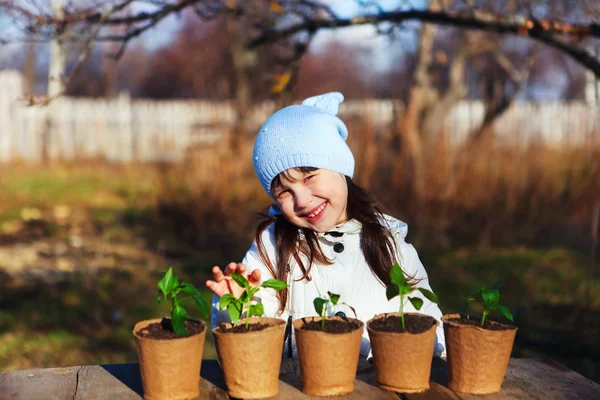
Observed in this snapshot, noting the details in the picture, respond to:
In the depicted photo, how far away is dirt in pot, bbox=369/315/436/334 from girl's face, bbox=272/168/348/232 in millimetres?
493

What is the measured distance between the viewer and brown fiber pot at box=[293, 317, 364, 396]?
122 cm

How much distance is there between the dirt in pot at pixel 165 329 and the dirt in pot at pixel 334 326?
201mm

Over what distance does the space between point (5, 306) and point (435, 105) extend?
6.32 meters

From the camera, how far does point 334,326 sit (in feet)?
4.22

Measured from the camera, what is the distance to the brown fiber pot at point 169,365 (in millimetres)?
1174

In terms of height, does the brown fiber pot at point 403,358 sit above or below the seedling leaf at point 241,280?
below

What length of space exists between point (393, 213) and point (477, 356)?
444cm

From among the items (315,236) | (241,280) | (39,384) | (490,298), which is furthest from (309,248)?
(39,384)

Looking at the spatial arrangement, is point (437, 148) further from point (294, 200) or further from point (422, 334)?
point (422, 334)

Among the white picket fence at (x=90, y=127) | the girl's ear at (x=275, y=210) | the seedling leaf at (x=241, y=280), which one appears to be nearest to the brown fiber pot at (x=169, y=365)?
the seedling leaf at (x=241, y=280)

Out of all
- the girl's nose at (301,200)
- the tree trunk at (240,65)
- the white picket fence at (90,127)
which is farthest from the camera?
the white picket fence at (90,127)

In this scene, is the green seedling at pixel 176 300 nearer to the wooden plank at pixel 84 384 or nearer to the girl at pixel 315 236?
the wooden plank at pixel 84 384

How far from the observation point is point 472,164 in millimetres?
5621

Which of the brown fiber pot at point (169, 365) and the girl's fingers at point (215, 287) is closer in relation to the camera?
the brown fiber pot at point (169, 365)
